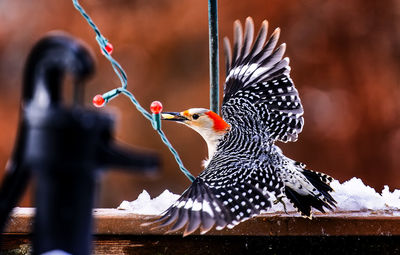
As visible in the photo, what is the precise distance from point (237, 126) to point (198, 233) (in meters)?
0.33

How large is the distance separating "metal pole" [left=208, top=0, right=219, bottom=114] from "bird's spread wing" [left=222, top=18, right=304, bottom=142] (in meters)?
0.18

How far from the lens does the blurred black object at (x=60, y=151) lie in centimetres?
23

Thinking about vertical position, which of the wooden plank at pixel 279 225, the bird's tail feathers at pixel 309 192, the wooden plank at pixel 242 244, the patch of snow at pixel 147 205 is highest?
the bird's tail feathers at pixel 309 192

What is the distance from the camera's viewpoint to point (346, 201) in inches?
42.1

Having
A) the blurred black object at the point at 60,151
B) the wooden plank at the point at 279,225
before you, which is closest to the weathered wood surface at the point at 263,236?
the wooden plank at the point at 279,225

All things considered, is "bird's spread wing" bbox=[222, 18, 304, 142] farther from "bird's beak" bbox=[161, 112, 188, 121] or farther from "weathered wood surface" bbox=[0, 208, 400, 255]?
"weathered wood surface" bbox=[0, 208, 400, 255]

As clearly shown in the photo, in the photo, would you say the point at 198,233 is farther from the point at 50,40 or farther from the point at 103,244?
the point at 50,40

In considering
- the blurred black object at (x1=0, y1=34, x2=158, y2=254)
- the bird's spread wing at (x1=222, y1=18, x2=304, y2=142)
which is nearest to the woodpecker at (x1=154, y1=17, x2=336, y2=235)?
the bird's spread wing at (x1=222, y1=18, x2=304, y2=142)

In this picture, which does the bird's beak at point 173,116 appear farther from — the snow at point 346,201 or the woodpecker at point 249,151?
the snow at point 346,201

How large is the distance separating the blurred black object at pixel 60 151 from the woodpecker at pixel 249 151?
0.58m

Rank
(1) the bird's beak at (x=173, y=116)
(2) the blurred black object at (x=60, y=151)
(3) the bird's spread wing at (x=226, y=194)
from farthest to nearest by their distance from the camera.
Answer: (1) the bird's beak at (x=173, y=116) < (3) the bird's spread wing at (x=226, y=194) < (2) the blurred black object at (x=60, y=151)

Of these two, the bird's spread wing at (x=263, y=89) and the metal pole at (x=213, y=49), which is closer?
the metal pole at (x=213, y=49)

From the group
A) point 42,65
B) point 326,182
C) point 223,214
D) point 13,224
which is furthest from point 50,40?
point 326,182

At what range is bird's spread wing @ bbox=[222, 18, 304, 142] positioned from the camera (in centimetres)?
117
